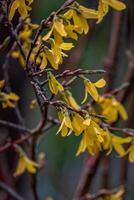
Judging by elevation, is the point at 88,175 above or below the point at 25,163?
below

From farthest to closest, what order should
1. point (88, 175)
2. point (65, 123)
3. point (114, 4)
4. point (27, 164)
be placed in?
point (88, 175), point (27, 164), point (114, 4), point (65, 123)

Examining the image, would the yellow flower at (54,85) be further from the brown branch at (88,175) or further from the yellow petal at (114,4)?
the brown branch at (88,175)

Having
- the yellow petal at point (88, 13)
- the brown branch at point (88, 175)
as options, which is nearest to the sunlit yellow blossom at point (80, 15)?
the yellow petal at point (88, 13)

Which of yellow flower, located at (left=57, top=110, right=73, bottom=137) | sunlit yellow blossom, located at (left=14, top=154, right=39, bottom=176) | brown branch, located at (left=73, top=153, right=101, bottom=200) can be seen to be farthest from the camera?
brown branch, located at (left=73, top=153, right=101, bottom=200)

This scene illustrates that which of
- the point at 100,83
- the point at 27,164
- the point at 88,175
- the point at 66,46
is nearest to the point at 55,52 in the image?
the point at 66,46

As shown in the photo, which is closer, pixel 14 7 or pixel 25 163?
pixel 14 7

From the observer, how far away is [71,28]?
992 mm

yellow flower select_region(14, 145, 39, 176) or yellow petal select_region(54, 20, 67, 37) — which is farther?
yellow flower select_region(14, 145, 39, 176)

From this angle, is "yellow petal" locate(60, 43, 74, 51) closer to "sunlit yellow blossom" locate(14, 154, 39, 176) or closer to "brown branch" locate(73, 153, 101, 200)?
"sunlit yellow blossom" locate(14, 154, 39, 176)

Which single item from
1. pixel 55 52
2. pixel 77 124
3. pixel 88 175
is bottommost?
pixel 88 175

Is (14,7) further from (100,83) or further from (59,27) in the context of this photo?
(100,83)

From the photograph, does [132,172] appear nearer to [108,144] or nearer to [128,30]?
[128,30]

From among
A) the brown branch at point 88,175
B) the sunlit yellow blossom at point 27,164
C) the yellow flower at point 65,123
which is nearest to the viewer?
the yellow flower at point 65,123

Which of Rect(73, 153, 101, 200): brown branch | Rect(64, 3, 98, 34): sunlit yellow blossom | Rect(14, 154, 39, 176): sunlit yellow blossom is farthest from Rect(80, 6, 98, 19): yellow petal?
Rect(73, 153, 101, 200): brown branch
